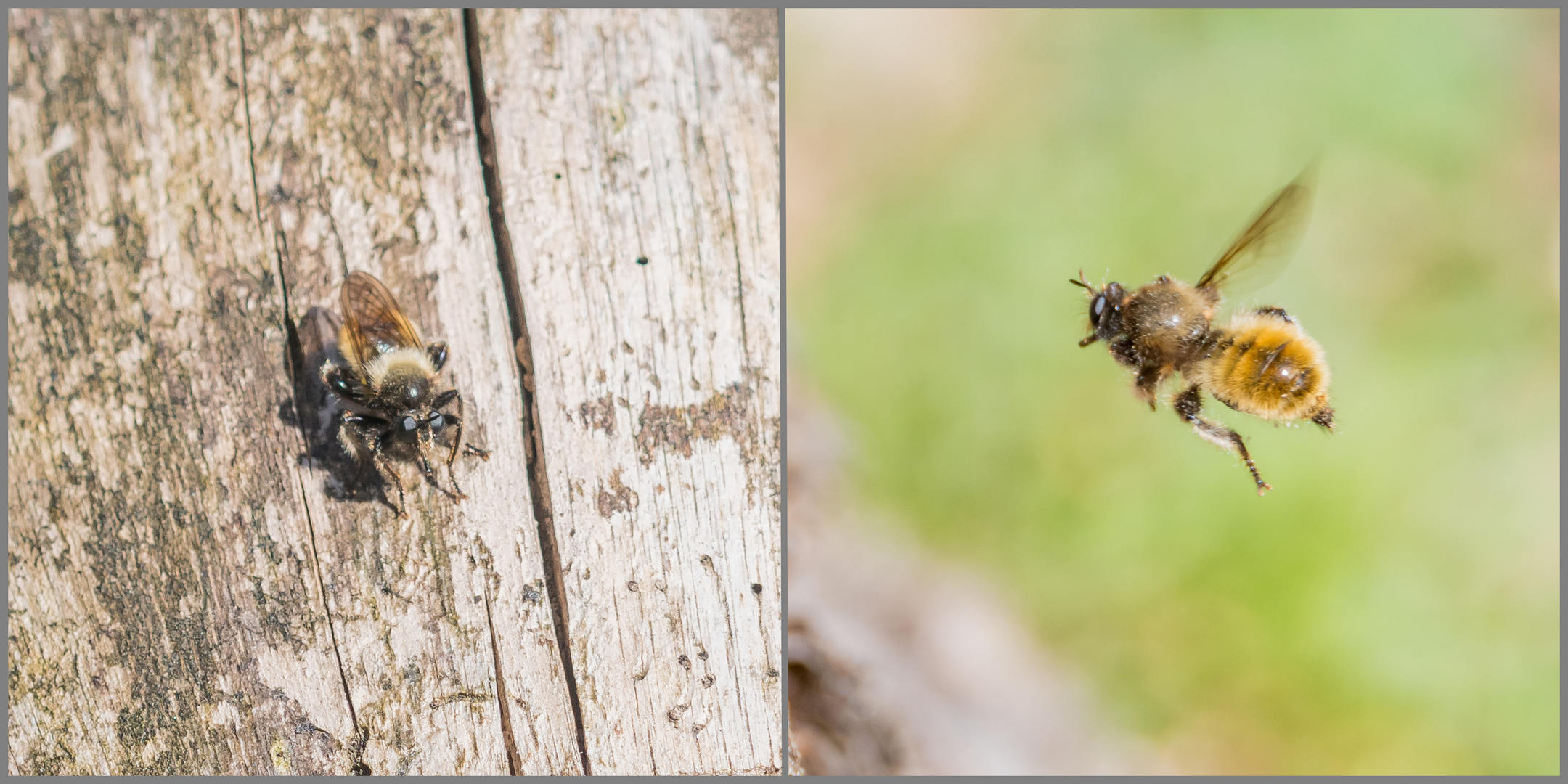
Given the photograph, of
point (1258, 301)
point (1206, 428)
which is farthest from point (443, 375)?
point (1258, 301)

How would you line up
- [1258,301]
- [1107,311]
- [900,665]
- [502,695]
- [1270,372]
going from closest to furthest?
1. [502,695]
2. [1270,372]
3. [1107,311]
4. [900,665]
5. [1258,301]

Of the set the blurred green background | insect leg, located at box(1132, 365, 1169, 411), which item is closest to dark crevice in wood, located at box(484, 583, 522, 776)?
Answer: insect leg, located at box(1132, 365, 1169, 411)

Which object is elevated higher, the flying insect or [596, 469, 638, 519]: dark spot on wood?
the flying insect

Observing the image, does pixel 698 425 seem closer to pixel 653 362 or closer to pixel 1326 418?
pixel 653 362

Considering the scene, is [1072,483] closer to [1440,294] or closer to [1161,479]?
[1161,479]

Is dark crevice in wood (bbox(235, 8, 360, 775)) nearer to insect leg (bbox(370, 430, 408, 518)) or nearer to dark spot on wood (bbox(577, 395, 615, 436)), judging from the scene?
insect leg (bbox(370, 430, 408, 518))

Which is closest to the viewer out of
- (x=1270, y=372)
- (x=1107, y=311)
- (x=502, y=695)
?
(x=502, y=695)

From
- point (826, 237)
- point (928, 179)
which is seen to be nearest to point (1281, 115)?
point (928, 179)
